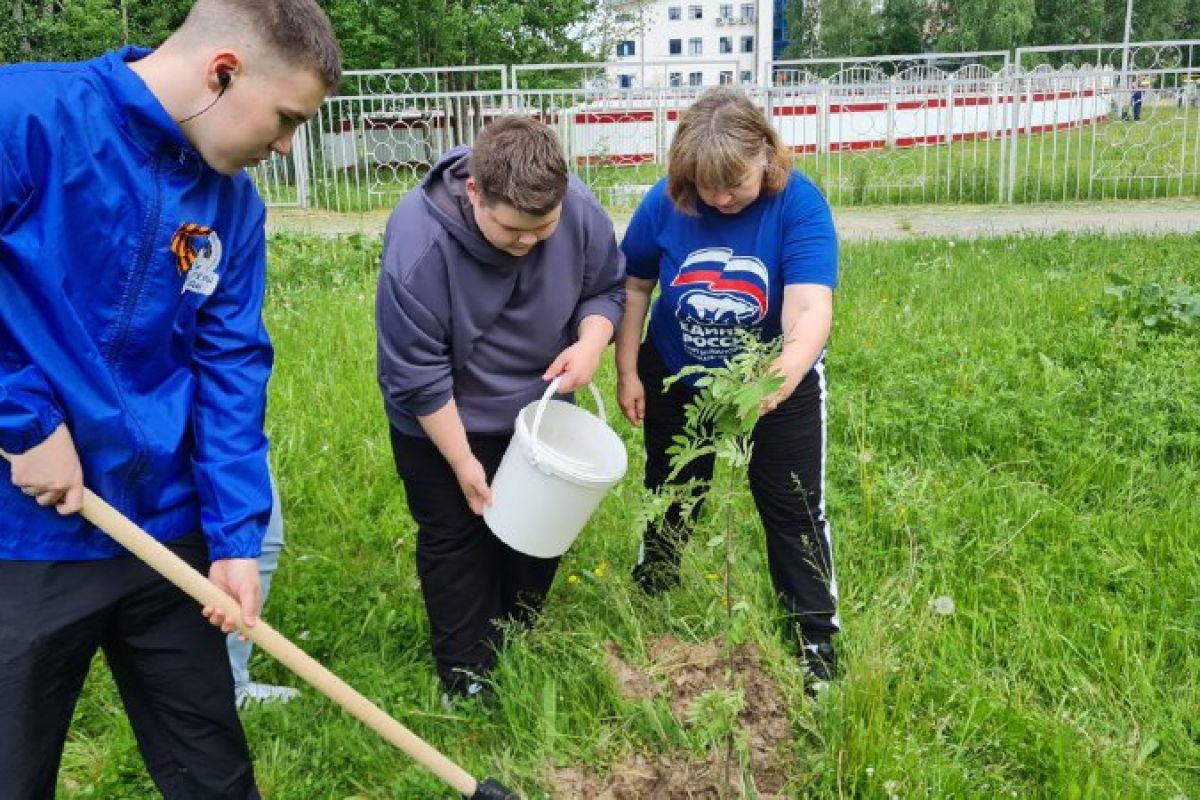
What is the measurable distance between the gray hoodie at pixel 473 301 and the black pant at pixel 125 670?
24.3 inches

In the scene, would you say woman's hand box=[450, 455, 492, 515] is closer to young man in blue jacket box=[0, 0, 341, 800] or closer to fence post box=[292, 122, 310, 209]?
young man in blue jacket box=[0, 0, 341, 800]

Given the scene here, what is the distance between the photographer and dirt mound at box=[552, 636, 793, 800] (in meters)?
2.19

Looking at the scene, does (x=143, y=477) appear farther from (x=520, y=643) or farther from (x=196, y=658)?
(x=520, y=643)

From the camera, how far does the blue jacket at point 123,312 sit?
1571 mm

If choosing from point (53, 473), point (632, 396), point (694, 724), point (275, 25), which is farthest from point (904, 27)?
point (53, 473)

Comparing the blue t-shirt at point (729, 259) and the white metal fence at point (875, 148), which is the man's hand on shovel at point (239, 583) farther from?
the white metal fence at point (875, 148)

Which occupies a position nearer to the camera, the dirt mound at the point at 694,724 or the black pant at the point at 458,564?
the dirt mound at the point at 694,724

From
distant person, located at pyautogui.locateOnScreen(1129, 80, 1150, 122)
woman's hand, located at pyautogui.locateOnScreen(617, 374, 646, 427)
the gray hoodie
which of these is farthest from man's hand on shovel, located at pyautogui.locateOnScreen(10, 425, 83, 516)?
distant person, located at pyautogui.locateOnScreen(1129, 80, 1150, 122)

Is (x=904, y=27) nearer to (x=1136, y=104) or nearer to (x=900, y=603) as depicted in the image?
(x=1136, y=104)

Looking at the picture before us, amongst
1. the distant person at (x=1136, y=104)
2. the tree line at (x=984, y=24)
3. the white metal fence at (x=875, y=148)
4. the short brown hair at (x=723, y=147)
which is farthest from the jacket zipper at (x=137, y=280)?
the tree line at (x=984, y=24)

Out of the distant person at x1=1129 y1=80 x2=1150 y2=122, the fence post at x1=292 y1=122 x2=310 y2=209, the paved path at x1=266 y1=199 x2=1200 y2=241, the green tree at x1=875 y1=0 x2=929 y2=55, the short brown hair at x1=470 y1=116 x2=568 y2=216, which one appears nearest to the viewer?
the short brown hair at x1=470 y1=116 x2=568 y2=216

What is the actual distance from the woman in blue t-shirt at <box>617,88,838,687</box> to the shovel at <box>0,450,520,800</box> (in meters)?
0.93

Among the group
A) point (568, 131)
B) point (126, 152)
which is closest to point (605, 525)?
point (126, 152)

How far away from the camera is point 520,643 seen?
8.79 ft
